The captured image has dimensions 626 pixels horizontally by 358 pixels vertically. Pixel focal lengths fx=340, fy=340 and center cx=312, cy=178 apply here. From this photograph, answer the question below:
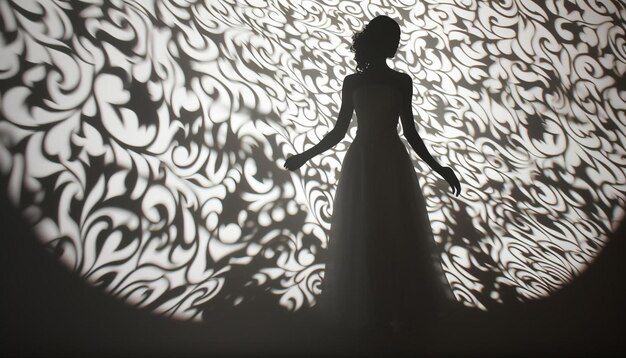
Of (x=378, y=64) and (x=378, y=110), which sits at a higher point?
(x=378, y=64)

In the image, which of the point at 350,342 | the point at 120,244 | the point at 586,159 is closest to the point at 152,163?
the point at 120,244

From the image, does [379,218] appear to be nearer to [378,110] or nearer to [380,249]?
[380,249]

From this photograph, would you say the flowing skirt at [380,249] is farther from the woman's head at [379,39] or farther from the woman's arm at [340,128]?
the woman's head at [379,39]

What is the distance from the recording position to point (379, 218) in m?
1.06

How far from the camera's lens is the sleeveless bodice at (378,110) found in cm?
115

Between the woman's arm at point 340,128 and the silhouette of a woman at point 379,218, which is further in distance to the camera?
the woman's arm at point 340,128

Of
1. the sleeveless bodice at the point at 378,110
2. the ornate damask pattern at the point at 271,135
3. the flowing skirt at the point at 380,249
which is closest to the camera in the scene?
the flowing skirt at the point at 380,249

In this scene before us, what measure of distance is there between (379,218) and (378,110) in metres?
0.37

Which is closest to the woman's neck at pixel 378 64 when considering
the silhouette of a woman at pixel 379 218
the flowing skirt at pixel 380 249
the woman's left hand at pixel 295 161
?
the silhouette of a woman at pixel 379 218

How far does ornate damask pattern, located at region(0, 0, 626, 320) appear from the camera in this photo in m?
1.29

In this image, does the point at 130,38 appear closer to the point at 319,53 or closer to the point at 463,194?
A: the point at 319,53

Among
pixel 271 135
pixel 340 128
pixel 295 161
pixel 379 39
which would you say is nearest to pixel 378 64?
pixel 379 39

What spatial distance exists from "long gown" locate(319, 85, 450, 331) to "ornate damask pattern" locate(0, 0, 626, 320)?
1.46ft

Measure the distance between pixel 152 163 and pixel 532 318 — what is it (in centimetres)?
188
